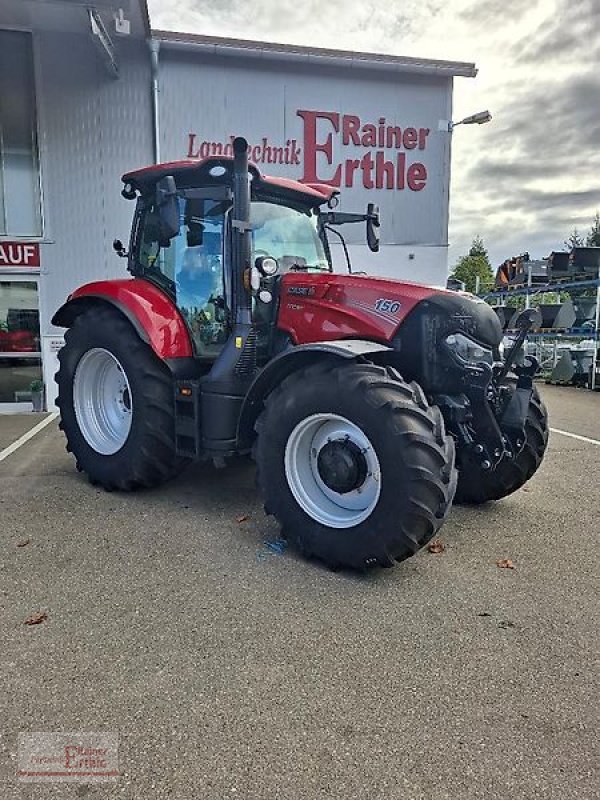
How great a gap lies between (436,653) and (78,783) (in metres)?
1.49

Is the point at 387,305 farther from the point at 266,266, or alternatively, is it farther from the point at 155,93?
the point at 155,93

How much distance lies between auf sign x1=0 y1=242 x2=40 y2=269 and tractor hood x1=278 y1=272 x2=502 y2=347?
21.0 feet

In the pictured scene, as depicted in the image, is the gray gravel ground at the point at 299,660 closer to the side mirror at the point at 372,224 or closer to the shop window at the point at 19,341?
the side mirror at the point at 372,224

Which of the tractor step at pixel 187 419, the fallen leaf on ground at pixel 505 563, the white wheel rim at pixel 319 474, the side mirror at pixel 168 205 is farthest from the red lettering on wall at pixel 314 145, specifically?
the fallen leaf on ground at pixel 505 563

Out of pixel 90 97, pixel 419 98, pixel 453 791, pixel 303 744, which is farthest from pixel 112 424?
pixel 419 98

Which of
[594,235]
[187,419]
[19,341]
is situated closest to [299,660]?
[187,419]

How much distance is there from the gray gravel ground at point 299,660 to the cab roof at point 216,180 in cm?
247

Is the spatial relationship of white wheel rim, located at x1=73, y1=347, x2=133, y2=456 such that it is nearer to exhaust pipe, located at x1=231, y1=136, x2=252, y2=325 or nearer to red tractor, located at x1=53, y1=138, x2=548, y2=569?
red tractor, located at x1=53, y1=138, x2=548, y2=569

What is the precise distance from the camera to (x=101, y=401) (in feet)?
17.2

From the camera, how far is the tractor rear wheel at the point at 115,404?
445cm

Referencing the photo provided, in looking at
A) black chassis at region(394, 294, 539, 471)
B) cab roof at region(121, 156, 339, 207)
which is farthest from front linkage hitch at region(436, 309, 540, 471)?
cab roof at region(121, 156, 339, 207)

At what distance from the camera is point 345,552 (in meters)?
3.23

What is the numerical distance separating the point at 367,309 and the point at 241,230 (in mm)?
1048

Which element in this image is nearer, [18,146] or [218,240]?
[218,240]
